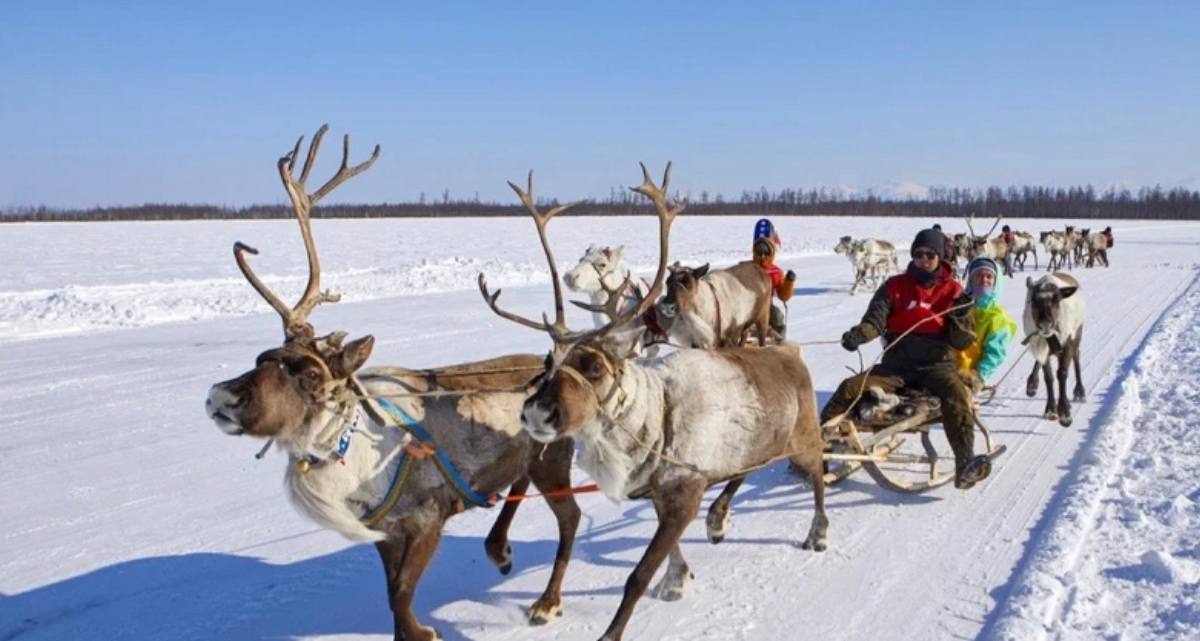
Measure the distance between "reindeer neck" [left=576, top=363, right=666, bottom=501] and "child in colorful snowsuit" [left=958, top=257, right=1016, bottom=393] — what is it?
11.9 ft

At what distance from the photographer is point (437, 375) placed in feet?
14.3

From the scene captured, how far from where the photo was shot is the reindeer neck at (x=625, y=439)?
408 cm

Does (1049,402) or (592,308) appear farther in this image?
(1049,402)

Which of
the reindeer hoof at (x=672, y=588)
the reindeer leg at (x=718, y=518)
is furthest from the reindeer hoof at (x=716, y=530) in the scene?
the reindeer hoof at (x=672, y=588)

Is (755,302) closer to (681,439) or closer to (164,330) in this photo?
(681,439)

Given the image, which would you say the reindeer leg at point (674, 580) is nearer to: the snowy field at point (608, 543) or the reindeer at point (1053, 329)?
the snowy field at point (608, 543)

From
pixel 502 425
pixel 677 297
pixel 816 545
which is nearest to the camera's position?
pixel 502 425

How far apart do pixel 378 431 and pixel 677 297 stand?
4641mm

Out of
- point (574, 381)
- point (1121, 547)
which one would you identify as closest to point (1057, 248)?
point (1121, 547)

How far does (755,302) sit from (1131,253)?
35.5 metres

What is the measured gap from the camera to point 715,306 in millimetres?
8578

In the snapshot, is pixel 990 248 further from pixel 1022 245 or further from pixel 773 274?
pixel 773 274

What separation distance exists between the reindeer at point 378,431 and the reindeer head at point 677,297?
12.5ft

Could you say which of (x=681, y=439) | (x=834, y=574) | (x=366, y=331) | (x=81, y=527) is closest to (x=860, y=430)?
(x=834, y=574)
